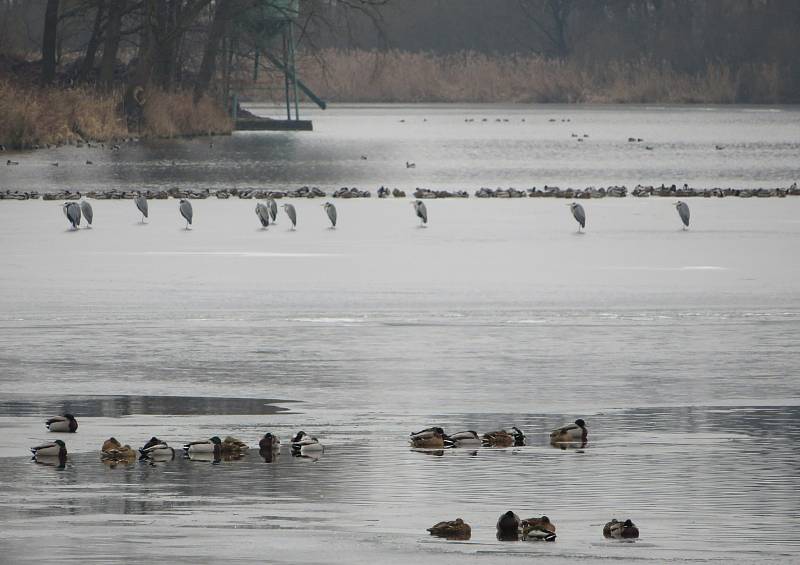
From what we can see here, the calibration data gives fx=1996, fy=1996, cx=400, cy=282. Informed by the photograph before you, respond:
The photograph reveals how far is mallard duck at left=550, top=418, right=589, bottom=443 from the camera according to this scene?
1043 cm

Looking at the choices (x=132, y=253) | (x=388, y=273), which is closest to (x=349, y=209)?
(x=132, y=253)

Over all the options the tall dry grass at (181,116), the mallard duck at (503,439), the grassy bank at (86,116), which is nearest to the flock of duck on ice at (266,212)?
the mallard duck at (503,439)

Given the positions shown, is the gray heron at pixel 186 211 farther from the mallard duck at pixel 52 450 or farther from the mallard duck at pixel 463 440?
the mallard duck at pixel 52 450

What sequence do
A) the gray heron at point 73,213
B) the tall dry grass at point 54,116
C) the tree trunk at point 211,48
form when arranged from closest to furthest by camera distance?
the gray heron at point 73,213 < the tall dry grass at point 54,116 < the tree trunk at point 211,48

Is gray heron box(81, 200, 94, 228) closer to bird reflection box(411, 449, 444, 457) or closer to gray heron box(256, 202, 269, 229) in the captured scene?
gray heron box(256, 202, 269, 229)

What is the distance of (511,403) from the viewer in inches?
468

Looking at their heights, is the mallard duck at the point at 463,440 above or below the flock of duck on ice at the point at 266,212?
below

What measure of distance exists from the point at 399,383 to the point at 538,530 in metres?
4.53

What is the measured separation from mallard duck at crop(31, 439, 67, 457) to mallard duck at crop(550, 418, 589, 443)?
100 inches

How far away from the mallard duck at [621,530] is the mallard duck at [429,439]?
2165mm

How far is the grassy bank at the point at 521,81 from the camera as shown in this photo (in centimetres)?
9300

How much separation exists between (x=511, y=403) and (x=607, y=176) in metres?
28.8

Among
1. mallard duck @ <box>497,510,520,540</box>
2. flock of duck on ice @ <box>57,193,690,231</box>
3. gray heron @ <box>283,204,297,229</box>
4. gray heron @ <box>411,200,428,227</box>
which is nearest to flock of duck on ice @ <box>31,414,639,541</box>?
mallard duck @ <box>497,510,520,540</box>

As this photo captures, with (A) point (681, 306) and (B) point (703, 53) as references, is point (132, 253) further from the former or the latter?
(B) point (703, 53)
